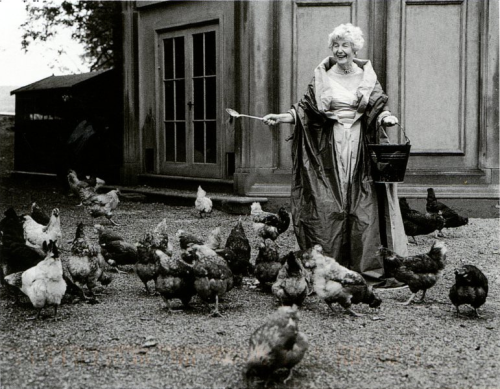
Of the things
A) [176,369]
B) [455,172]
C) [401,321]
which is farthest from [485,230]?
[176,369]

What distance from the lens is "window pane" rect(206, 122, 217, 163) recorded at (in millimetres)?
12758

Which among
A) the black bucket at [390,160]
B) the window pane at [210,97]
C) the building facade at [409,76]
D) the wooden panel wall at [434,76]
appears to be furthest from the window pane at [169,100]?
the black bucket at [390,160]

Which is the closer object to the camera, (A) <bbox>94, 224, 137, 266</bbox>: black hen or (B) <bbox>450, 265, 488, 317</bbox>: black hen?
(B) <bbox>450, 265, 488, 317</bbox>: black hen

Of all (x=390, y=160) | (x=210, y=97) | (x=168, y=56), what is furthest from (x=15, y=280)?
(x=168, y=56)

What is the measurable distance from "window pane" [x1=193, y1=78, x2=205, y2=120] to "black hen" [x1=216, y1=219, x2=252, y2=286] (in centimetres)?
618

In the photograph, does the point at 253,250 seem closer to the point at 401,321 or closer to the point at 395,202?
the point at 395,202

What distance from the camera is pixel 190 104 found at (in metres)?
13.1

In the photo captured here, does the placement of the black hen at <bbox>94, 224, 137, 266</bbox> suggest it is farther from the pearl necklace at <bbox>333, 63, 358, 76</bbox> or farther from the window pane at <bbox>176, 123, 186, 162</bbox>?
the window pane at <bbox>176, 123, 186, 162</bbox>

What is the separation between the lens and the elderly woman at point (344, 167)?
661 cm

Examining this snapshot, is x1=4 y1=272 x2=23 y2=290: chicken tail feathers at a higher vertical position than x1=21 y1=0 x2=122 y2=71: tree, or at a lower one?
lower

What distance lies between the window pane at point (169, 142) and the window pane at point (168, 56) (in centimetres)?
99

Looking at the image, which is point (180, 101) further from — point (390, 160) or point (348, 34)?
point (390, 160)

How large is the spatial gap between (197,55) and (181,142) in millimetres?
1699

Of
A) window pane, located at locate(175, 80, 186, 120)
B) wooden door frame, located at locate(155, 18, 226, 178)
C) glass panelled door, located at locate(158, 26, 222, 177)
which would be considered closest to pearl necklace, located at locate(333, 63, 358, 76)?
wooden door frame, located at locate(155, 18, 226, 178)
